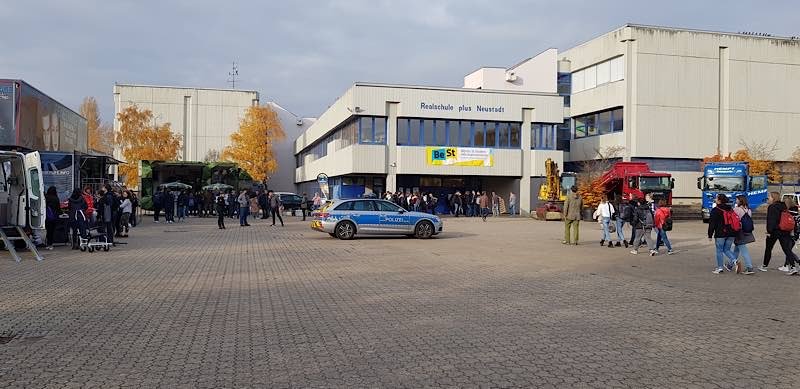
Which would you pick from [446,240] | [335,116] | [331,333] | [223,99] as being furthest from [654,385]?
[223,99]

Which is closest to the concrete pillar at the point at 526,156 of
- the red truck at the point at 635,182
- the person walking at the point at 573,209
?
the red truck at the point at 635,182

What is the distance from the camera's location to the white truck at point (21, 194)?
15.5m

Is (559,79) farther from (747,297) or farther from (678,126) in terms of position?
(747,297)

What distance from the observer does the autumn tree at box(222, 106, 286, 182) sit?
187 feet

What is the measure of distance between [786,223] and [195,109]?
6045 centimetres

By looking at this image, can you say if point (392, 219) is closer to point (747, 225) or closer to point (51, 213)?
point (51, 213)

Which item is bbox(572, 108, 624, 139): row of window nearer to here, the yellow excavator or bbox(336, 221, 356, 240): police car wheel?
the yellow excavator

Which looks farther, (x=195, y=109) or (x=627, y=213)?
(x=195, y=109)

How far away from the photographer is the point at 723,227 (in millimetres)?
12625

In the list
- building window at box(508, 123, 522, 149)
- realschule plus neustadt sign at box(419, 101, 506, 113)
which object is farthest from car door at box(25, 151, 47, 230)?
building window at box(508, 123, 522, 149)

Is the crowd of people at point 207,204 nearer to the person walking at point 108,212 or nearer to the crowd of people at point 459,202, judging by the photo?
the crowd of people at point 459,202

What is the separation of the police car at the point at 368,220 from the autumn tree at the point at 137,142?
3676 cm

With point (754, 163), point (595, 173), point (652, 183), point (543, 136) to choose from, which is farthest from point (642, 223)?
point (754, 163)

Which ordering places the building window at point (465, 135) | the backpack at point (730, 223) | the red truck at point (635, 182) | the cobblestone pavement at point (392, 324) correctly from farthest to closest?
1. the building window at point (465, 135)
2. the red truck at point (635, 182)
3. the backpack at point (730, 223)
4. the cobblestone pavement at point (392, 324)
